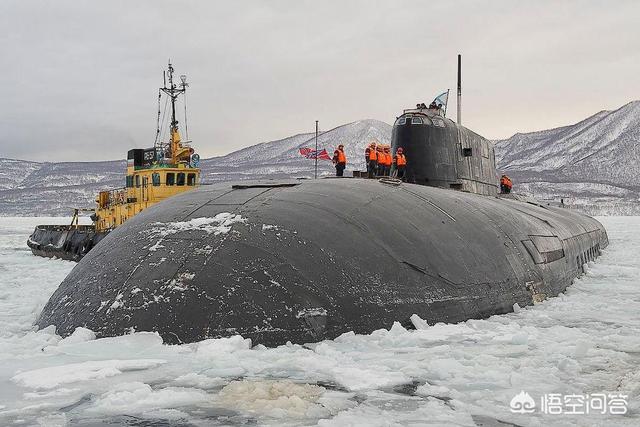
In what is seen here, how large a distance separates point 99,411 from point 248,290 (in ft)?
8.04

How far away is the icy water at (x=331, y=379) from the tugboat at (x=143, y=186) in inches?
939

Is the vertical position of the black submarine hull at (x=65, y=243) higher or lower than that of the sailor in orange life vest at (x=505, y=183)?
lower

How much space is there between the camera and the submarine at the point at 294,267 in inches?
266

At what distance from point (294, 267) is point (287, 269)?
103mm

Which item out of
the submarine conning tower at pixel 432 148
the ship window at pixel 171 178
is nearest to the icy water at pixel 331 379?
the submarine conning tower at pixel 432 148

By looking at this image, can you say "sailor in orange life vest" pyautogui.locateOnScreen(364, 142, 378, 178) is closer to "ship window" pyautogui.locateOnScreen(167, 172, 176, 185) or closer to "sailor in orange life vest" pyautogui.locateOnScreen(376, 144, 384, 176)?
"sailor in orange life vest" pyautogui.locateOnScreen(376, 144, 384, 176)

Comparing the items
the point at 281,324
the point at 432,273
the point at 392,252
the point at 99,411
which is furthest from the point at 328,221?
the point at 99,411

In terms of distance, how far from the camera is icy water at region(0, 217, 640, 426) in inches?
186

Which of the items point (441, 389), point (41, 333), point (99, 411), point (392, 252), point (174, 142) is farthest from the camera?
point (174, 142)

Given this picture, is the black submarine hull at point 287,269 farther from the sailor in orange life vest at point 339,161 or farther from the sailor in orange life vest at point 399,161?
the sailor in orange life vest at point 339,161

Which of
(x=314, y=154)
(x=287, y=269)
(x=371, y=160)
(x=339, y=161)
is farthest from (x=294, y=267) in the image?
(x=314, y=154)

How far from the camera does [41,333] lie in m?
7.16

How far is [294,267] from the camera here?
23.9ft

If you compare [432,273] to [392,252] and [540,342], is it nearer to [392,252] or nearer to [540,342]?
[392,252]
